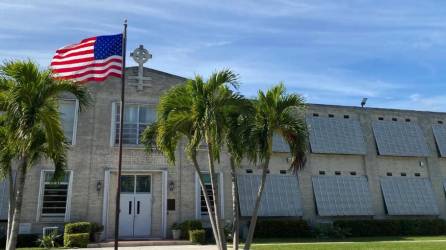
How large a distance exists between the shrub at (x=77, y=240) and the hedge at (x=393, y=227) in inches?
500

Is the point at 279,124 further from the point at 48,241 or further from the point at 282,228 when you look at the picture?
the point at 48,241

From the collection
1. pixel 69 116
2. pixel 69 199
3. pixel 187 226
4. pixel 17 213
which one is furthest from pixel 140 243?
pixel 17 213

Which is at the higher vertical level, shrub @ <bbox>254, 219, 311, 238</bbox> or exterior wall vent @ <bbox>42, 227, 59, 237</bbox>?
exterior wall vent @ <bbox>42, 227, 59, 237</bbox>

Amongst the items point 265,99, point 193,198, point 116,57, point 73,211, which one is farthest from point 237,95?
point 73,211

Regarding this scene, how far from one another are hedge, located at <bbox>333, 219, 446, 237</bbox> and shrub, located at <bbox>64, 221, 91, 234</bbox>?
12585 millimetres

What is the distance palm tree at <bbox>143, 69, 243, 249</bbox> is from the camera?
12492 millimetres

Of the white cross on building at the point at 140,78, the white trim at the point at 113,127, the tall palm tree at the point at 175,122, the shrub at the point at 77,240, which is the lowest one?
the shrub at the point at 77,240

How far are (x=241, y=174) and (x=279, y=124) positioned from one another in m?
10.3

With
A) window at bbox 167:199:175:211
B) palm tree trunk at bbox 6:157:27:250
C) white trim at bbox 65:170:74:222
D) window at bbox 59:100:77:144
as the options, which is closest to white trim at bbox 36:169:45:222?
white trim at bbox 65:170:74:222

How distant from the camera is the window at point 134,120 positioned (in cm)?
2178

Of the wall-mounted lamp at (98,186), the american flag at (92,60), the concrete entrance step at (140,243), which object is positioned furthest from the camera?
the wall-mounted lamp at (98,186)

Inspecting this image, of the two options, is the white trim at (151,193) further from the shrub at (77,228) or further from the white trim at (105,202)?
the shrub at (77,228)

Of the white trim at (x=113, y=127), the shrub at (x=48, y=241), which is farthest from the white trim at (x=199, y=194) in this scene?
the shrub at (x=48, y=241)

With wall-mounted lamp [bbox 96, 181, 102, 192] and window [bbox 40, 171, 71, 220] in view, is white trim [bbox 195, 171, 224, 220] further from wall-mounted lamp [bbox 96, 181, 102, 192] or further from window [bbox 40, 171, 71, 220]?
window [bbox 40, 171, 71, 220]
